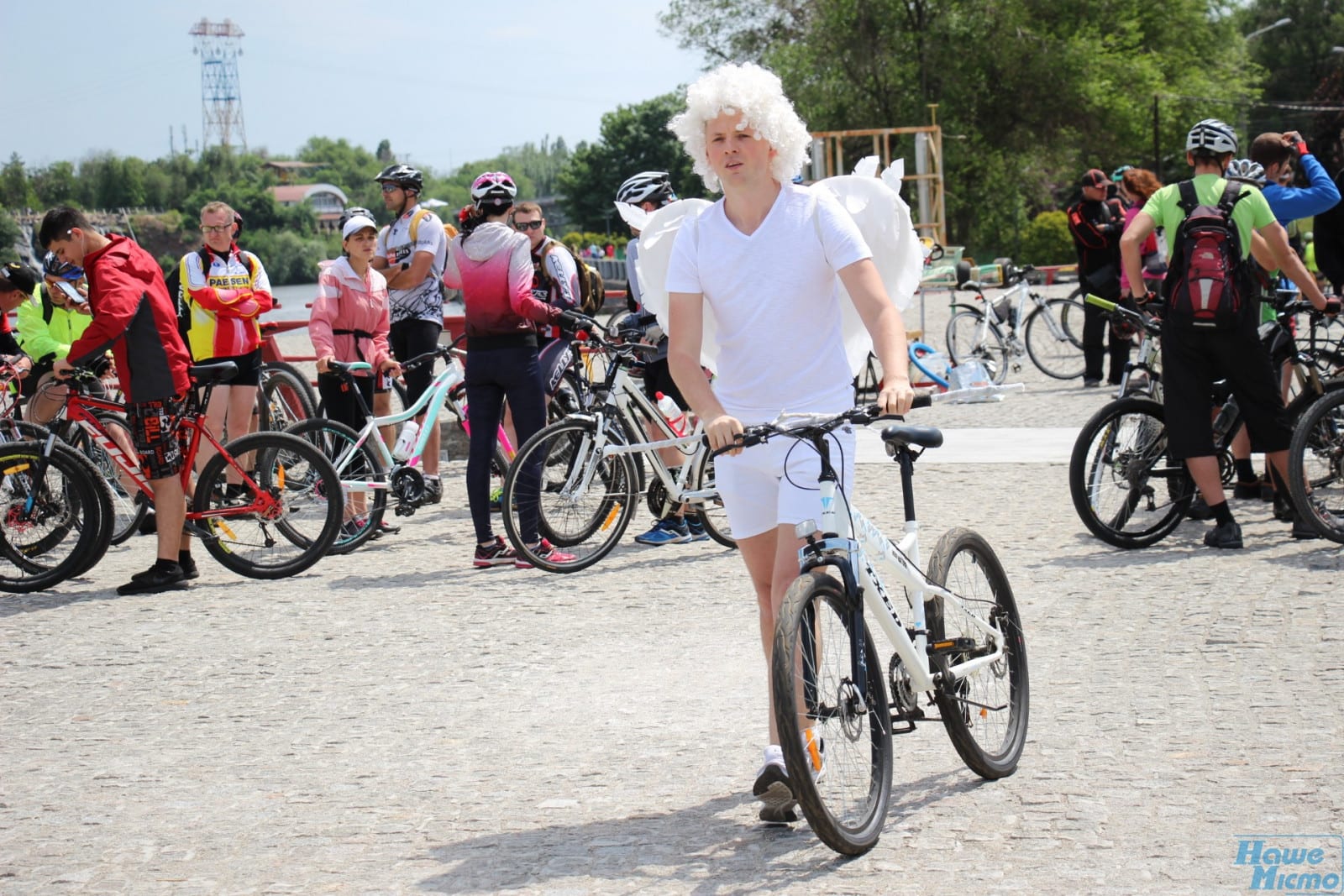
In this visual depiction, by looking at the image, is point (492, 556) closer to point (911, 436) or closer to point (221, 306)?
point (221, 306)

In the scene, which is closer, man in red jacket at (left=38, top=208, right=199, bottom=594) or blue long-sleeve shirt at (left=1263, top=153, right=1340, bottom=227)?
man in red jacket at (left=38, top=208, right=199, bottom=594)

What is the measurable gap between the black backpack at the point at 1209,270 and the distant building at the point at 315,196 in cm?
9596

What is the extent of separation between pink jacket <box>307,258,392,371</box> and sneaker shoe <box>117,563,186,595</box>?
1.83m

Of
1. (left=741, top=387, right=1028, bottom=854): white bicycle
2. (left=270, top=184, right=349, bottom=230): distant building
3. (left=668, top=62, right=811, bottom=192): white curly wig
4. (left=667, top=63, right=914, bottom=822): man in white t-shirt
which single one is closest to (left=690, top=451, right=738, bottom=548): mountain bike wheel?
(left=741, top=387, right=1028, bottom=854): white bicycle

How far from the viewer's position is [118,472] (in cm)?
912

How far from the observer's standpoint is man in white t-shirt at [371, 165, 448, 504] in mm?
10344

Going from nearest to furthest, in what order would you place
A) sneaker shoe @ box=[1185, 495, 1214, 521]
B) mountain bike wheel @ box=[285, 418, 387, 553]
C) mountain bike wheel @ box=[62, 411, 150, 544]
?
sneaker shoe @ box=[1185, 495, 1214, 521], mountain bike wheel @ box=[285, 418, 387, 553], mountain bike wheel @ box=[62, 411, 150, 544]

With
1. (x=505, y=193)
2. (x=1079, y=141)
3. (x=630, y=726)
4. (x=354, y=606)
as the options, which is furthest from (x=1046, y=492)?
(x=1079, y=141)

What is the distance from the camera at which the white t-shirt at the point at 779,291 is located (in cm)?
421

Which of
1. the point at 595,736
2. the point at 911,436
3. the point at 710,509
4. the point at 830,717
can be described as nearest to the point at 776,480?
the point at 911,436

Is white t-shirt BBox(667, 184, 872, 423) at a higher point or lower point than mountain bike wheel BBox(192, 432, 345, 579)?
higher

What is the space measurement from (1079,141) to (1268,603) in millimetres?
53415

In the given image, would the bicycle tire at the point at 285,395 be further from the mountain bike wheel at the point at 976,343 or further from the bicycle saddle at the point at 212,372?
the mountain bike wheel at the point at 976,343

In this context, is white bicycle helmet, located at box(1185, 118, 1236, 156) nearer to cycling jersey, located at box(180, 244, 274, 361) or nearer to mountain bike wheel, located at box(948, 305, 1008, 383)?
cycling jersey, located at box(180, 244, 274, 361)
